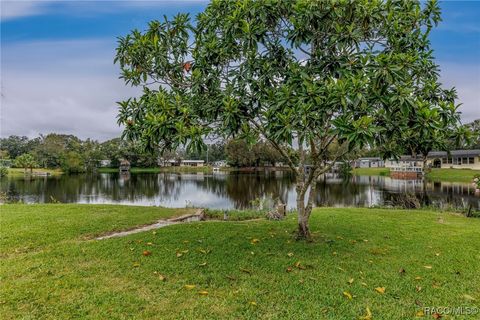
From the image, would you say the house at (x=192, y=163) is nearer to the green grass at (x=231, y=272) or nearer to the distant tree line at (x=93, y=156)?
the distant tree line at (x=93, y=156)

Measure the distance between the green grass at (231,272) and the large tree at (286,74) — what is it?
1.39m

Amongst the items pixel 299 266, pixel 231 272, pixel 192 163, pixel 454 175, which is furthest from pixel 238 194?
pixel 192 163

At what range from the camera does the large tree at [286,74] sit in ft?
11.8

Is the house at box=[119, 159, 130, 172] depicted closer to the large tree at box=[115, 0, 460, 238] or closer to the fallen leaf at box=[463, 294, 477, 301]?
the large tree at box=[115, 0, 460, 238]

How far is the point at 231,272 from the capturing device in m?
4.08

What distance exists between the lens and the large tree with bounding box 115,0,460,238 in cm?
361

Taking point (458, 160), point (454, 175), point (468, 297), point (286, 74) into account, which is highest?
point (286, 74)

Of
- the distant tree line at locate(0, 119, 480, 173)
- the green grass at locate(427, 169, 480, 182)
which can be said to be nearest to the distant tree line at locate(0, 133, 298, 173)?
the distant tree line at locate(0, 119, 480, 173)

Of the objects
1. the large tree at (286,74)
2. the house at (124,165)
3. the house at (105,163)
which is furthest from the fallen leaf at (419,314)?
the house at (105,163)

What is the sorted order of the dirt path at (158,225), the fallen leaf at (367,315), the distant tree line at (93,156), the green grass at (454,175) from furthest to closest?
the distant tree line at (93,156), the green grass at (454,175), the dirt path at (158,225), the fallen leaf at (367,315)

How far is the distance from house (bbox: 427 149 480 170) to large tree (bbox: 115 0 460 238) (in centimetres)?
3769

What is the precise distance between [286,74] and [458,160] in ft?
157

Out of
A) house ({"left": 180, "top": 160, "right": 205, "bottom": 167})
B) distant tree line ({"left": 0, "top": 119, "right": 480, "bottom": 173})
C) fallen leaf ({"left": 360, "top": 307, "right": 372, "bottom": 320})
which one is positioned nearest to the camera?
fallen leaf ({"left": 360, "top": 307, "right": 372, "bottom": 320})

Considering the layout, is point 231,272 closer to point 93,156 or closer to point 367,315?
point 367,315
